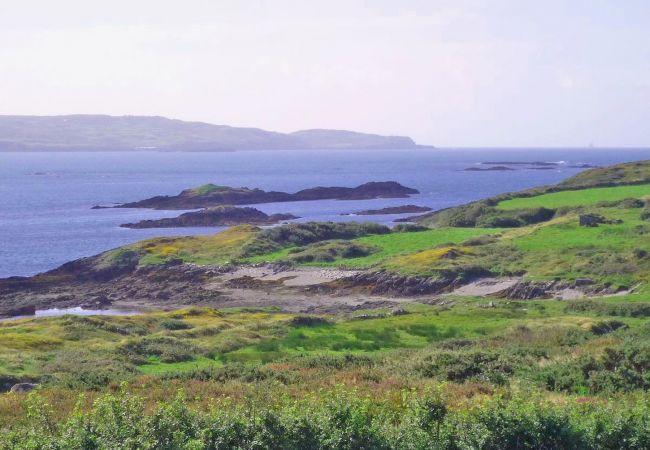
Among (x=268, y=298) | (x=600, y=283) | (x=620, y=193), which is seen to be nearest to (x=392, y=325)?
(x=600, y=283)

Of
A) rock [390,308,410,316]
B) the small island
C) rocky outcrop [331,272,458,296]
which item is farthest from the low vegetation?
the small island

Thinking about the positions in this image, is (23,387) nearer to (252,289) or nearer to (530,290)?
(530,290)

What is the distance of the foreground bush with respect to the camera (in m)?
16.1

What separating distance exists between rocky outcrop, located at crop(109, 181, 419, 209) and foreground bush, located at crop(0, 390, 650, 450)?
131 meters

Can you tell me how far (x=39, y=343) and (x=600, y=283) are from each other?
35920mm

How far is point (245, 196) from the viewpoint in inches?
6068

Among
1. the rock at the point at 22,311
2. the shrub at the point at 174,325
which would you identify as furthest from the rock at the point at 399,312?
the rock at the point at 22,311

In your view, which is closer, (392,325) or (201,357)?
(201,357)

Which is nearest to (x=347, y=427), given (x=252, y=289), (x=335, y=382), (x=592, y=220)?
(x=335, y=382)

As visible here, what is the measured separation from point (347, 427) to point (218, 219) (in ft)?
360

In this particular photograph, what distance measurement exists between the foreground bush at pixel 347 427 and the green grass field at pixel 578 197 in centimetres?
7942

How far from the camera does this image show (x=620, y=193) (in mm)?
99625

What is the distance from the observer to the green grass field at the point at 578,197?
96.1 m

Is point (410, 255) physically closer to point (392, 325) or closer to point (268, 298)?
point (268, 298)
